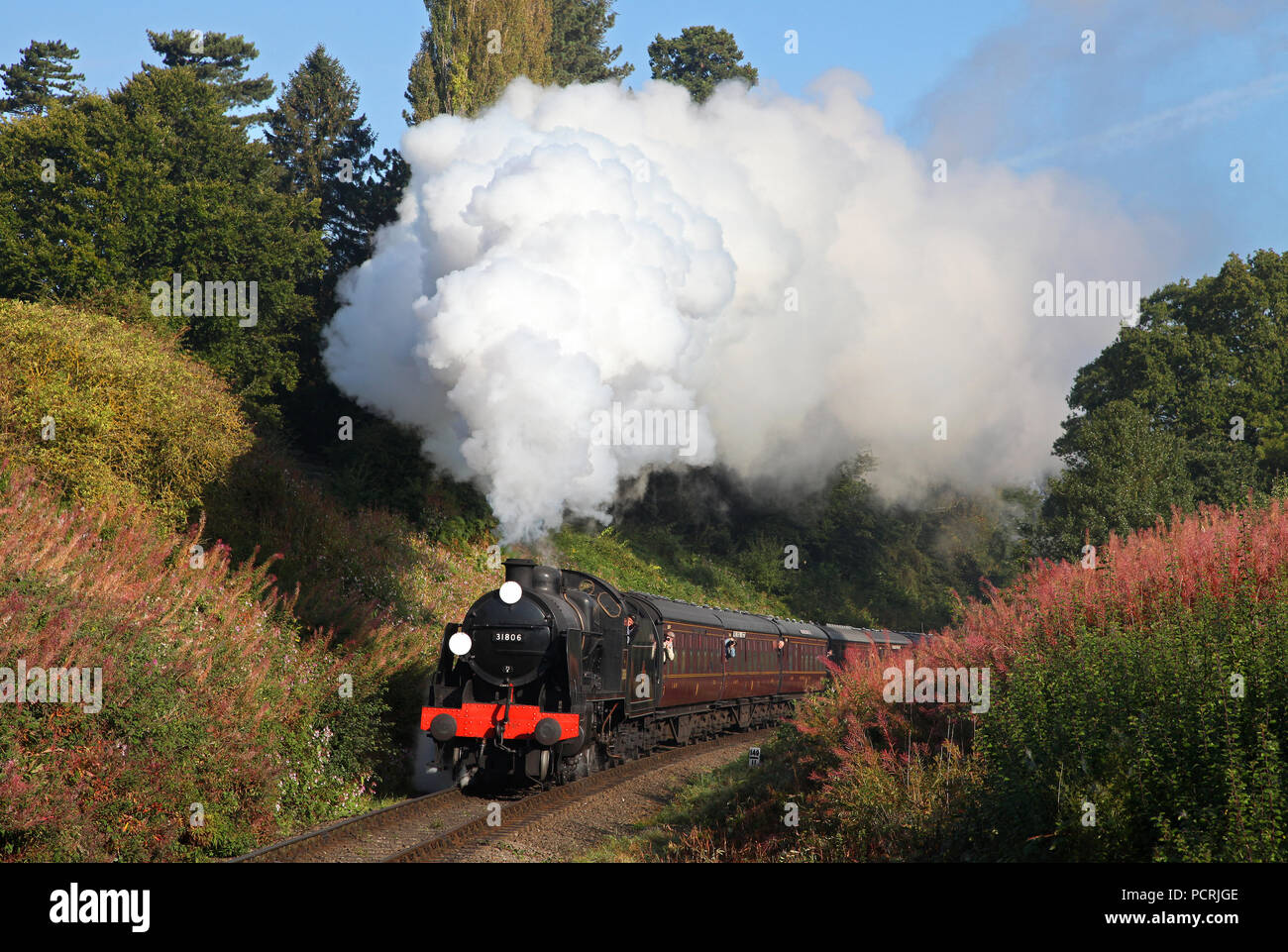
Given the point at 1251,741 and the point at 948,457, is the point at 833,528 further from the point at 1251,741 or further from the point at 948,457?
the point at 1251,741

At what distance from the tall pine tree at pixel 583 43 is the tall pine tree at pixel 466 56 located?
64.1ft

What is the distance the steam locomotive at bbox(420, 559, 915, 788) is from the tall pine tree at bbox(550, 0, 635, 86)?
49.4 m

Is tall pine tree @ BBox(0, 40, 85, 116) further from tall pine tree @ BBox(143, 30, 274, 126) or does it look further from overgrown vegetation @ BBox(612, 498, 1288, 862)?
overgrown vegetation @ BBox(612, 498, 1288, 862)

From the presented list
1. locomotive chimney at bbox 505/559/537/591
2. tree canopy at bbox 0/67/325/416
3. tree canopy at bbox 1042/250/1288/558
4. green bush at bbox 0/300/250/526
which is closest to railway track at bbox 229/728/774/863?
locomotive chimney at bbox 505/559/537/591

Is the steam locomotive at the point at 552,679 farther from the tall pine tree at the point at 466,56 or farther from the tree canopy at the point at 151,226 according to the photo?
Answer: the tall pine tree at the point at 466,56

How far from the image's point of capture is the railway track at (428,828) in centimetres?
1135

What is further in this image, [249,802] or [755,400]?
[755,400]

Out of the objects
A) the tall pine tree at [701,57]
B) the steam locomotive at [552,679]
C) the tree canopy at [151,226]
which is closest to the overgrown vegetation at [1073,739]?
the steam locomotive at [552,679]

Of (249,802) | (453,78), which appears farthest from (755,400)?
(249,802)

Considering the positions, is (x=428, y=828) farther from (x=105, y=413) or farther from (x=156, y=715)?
(x=105, y=413)

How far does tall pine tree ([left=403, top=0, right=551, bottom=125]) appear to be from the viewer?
39688mm

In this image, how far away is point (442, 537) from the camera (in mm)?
31172
